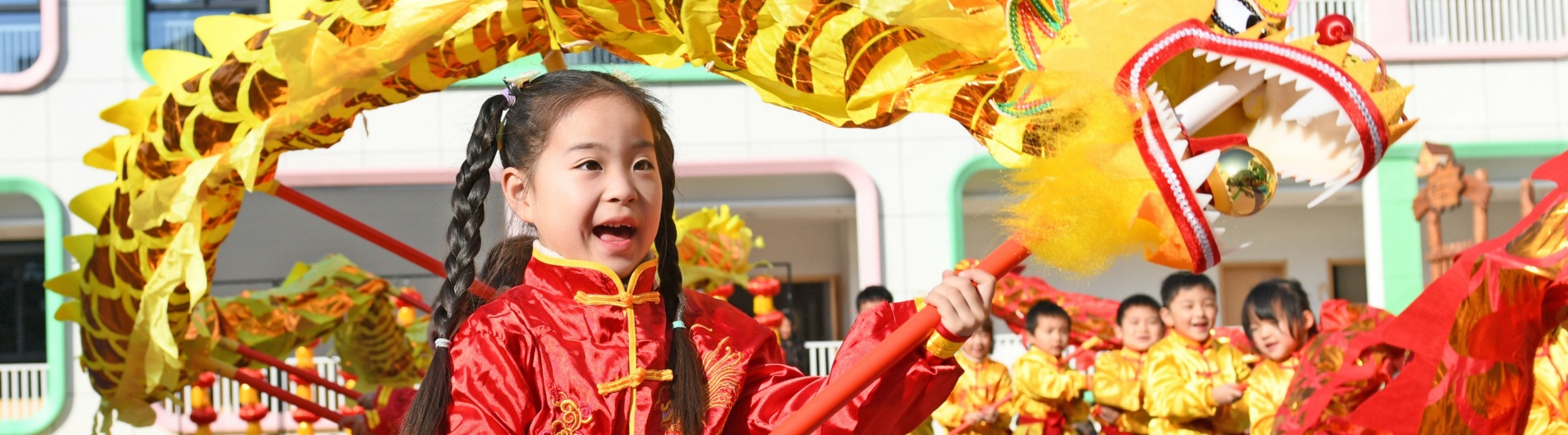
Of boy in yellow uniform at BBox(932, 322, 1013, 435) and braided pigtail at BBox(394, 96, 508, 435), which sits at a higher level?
braided pigtail at BBox(394, 96, 508, 435)

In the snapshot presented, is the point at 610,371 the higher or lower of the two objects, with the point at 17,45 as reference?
lower

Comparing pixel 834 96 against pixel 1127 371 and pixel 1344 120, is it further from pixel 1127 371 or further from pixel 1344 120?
pixel 1127 371

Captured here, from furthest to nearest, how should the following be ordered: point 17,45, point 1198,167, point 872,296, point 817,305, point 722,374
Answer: point 817,305 < point 17,45 < point 872,296 < point 722,374 < point 1198,167

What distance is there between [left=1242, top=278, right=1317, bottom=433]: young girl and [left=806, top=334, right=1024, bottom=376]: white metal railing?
14.7ft

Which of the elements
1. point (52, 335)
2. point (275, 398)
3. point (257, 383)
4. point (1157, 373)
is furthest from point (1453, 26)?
point (52, 335)

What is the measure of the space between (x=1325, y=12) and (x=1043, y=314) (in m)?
4.49

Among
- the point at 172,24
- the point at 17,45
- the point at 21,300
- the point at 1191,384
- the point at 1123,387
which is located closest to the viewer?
the point at 1191,384

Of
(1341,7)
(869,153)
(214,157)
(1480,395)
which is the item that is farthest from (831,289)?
(1480,395)

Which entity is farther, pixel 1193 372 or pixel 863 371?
pixel 1193 372

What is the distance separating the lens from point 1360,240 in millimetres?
11531

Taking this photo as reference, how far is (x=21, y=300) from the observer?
416 inches

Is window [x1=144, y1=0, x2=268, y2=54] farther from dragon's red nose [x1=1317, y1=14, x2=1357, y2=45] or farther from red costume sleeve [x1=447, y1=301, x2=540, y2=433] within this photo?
dragon's red nose [x1=1317, y1=14, x2=1357, y2=45]

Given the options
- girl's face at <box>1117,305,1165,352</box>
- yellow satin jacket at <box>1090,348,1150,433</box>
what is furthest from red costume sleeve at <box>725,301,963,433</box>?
girl's face at <box>1117,305,1165,352</box>

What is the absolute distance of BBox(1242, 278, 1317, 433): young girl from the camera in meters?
4.44
